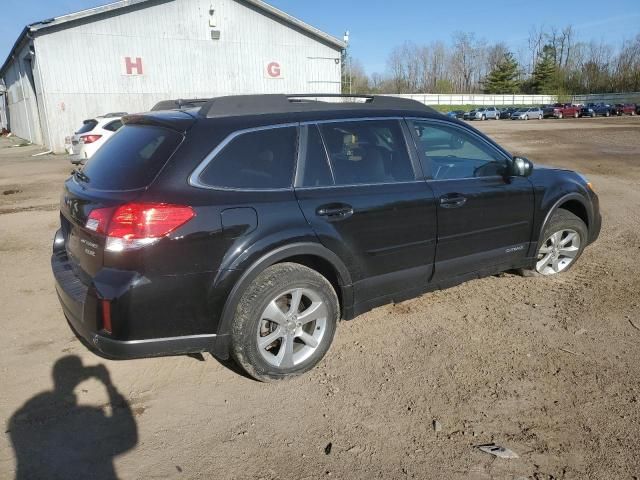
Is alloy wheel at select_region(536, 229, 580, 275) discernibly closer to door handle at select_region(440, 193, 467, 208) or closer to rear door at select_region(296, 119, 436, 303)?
door handle at select_region(440, 193, 467, 208)

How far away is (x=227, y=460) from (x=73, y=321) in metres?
1.33

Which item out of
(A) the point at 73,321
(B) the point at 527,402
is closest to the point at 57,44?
(A) the point at 73,321

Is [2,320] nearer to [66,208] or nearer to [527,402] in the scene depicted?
[66,208]

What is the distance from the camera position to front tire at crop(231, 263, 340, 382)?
3.10 metres

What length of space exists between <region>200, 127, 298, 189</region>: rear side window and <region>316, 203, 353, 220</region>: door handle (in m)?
0.28

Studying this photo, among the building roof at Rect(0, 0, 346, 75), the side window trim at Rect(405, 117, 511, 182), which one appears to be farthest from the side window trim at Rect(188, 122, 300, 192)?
the building roof at Rect(0, 0, 346, 75)

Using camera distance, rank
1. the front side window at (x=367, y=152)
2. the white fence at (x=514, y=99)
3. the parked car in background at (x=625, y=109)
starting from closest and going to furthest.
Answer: the front side window at (x=367, y=152), the parked car in background at (x=625, y=109), the white fence at (x=514, y=99)

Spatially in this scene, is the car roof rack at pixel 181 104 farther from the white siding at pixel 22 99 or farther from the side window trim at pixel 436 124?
the white siding at pixel 22 99

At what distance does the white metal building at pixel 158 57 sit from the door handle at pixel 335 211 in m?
22.1

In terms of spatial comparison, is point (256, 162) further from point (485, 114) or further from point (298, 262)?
point (485, 114)

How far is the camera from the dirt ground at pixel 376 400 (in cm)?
260

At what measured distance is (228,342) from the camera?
3094mm

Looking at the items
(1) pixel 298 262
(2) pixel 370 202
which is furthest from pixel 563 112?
(1) pixel 298 262

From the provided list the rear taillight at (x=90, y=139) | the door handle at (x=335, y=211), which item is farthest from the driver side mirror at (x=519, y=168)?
the rear taillight at (x=90, y=139)
